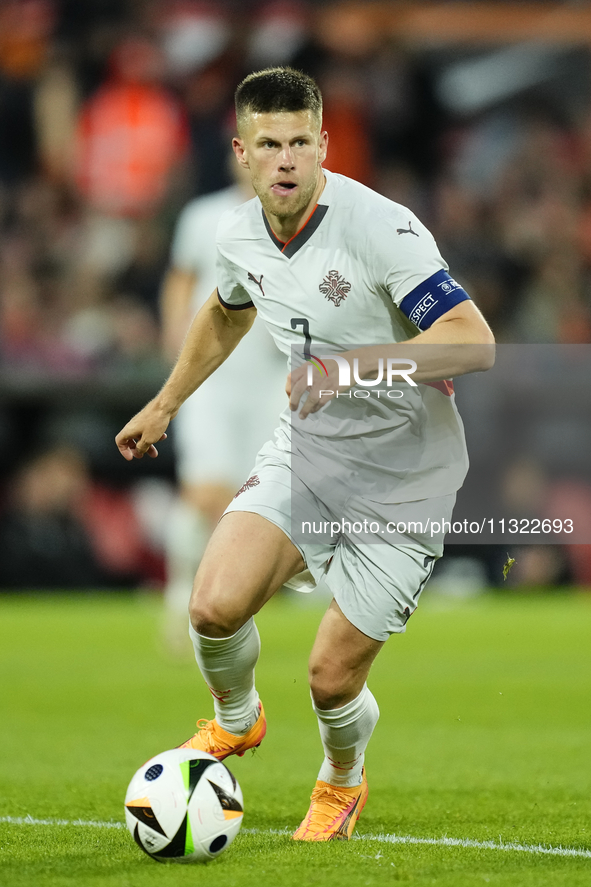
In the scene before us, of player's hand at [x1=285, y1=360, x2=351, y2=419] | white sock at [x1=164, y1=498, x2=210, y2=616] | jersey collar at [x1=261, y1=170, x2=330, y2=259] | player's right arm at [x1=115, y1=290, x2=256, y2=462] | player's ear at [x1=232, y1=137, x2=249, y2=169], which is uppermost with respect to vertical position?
player's ear at [x1=232, y1=137, x2=249, y2=169]

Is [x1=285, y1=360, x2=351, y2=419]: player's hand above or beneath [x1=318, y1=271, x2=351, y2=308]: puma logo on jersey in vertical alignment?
beneath

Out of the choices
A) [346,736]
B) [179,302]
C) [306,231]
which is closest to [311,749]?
[346,736]

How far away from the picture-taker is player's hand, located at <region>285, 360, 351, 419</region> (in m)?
3.54

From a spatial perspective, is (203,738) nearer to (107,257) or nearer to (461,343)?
(461,343)

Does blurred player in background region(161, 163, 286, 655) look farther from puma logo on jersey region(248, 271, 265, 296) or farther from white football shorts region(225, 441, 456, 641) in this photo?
white football shorts region(225, 441, 456, 641)

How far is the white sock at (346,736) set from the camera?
4.02 meters

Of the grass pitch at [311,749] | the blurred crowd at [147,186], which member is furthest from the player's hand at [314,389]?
the blurred crowd at [147,186]

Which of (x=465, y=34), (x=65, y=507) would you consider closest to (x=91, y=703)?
(x=65, y=507)

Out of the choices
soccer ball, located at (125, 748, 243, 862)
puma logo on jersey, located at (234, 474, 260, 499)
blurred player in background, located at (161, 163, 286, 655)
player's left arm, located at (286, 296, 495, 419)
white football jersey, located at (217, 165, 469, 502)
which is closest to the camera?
soccer ball, located at (125, 748, 243, 862)

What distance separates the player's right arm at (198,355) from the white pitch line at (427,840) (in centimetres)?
113

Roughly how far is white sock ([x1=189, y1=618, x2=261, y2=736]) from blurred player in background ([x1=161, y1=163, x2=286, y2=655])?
3768 millimetres

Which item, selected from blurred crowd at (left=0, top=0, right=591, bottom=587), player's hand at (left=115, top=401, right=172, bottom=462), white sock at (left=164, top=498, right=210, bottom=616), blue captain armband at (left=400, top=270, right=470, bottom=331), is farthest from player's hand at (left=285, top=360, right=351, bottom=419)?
blurred crowd at (left=0, top=0, right=591, bottom=587)

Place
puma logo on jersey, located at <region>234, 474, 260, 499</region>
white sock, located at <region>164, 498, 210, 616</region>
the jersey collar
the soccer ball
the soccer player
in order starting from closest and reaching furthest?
the soccer ball → the soccer player → the jersey collar → puma logo on jersey, located at <region>234, 474, 260, 499</region> → white sock, located at <region>164, 498, 210, 616</region>

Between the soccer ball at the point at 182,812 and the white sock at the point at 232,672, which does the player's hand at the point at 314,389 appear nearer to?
the white sock at the point at 232,672
